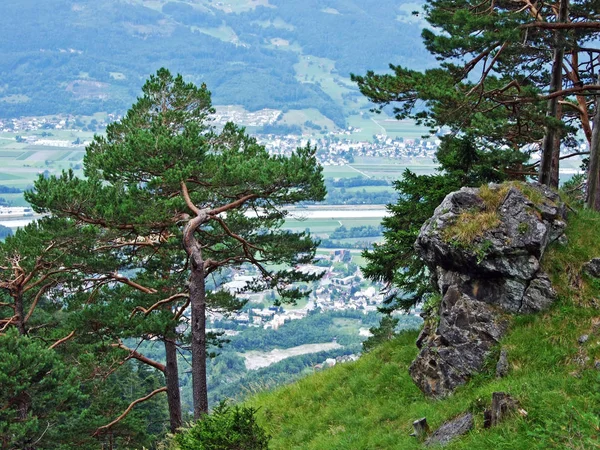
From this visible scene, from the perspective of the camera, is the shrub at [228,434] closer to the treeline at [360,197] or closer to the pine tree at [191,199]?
the pine tree at [191,199]

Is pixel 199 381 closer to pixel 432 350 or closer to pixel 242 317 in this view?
pixel 432 350

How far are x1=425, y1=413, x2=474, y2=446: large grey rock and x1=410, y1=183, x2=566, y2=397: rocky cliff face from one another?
1.30m

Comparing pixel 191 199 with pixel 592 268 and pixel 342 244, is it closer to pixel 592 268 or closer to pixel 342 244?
pixel 592 268

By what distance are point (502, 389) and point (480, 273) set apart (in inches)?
83.7

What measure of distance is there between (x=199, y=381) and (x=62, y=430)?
612 cm

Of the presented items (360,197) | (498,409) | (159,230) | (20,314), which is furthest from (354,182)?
(498,409)

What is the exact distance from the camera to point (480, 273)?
30.8ft

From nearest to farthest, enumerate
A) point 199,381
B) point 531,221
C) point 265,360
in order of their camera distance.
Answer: point 531,221
point 199,381
point 265,360

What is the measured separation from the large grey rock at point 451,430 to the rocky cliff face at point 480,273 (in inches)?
51.2

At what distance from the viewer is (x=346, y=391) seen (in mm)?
10852

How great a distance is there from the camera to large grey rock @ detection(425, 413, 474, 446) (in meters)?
7.36

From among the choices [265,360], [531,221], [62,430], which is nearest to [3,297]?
[62,430]

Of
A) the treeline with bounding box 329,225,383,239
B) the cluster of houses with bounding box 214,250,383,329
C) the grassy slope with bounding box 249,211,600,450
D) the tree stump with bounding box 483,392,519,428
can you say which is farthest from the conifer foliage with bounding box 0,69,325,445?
the treeline with bounding box 329,225,383,239

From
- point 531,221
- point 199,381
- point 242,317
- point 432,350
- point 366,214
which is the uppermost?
point 531,221
